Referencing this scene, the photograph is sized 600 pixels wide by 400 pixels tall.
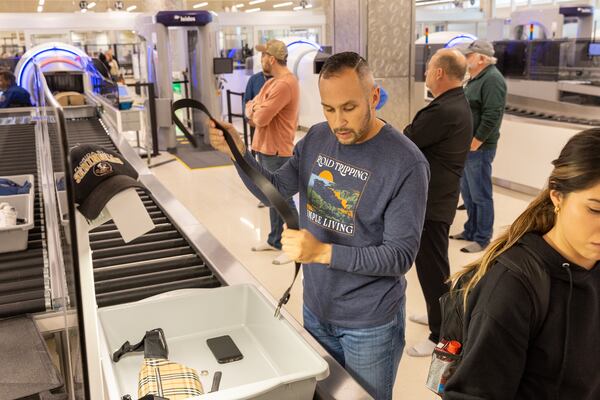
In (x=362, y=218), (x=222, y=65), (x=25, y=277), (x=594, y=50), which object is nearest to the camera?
(x=362, y=218)

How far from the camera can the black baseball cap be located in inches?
40.2

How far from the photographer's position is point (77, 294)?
1.01 metres

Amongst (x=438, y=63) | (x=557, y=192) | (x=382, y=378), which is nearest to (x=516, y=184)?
(x=438, y=63)

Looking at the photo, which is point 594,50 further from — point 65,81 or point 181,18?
point 181,18

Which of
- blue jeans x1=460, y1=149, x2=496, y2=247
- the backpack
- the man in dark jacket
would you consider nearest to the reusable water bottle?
the backpack

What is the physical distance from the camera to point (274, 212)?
5117 mm

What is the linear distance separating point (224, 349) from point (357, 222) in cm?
58

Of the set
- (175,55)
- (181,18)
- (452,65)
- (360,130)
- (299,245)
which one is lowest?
(299,245)

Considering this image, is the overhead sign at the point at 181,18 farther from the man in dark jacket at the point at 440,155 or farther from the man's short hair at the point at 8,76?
the man in dark jacket at the point at 440,155

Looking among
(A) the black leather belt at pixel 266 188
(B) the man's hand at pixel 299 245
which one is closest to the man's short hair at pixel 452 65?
(A) the black leather belt at pixel 266 188

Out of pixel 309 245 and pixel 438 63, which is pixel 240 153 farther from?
pixel 438 63

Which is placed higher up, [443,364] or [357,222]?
[357,222]

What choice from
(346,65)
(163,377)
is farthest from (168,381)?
(346,65)

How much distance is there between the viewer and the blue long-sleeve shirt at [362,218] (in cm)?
170
